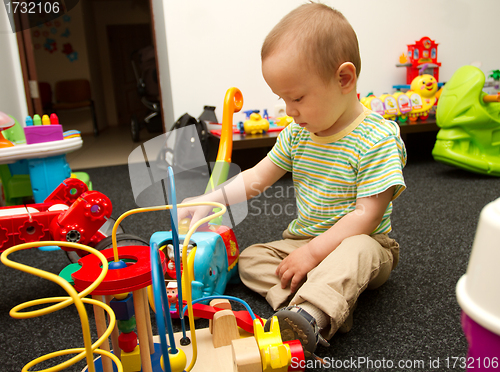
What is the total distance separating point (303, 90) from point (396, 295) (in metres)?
0.42

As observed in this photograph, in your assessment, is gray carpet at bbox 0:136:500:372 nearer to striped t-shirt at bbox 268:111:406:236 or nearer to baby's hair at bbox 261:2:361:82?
striped t-shirt at bbox 268:111:406:236

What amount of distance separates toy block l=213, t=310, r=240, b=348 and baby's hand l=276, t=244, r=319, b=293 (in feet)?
0.47

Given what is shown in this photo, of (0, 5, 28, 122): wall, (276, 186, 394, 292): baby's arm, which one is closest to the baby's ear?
(276, 186, 394, 292): baby's arm

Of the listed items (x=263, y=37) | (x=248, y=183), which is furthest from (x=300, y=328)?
(x=263, y=37)

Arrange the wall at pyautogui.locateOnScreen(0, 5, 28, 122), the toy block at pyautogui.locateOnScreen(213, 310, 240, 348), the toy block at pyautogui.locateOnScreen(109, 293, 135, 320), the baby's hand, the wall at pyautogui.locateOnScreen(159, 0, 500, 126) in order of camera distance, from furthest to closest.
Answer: the wall at pyautogui.locateOnScreen(159, 0, 500, 126) → the wall at pyautogui.locateOnScreen(0, 5, 28, 122) → the baby's hand → the toy block at pyautogui.locateOnScreen(213, 310, 240, 348) → the toy block at pyautogui.locateOnScreen(109, 293, 135, 320)

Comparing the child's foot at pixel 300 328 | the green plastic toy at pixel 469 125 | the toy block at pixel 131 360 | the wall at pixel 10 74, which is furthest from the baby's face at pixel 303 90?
the wall at pixel 10 74

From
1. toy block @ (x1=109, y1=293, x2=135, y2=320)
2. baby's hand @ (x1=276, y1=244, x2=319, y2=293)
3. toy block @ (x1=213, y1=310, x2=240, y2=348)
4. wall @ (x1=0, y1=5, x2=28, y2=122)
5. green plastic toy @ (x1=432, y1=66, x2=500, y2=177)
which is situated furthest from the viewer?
wall @ (x1=0, y1=5, x2=28, y2=122)

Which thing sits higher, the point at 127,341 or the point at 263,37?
the point at 263,37

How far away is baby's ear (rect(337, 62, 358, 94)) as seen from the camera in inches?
23.1

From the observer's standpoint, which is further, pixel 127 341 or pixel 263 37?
pixel 263 37

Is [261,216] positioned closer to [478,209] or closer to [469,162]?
[478,209]

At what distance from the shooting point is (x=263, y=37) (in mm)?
2113

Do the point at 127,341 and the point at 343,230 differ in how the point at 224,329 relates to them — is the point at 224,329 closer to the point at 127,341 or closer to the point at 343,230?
the point at 127,341

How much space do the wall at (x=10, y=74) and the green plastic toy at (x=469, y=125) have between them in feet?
6.32
